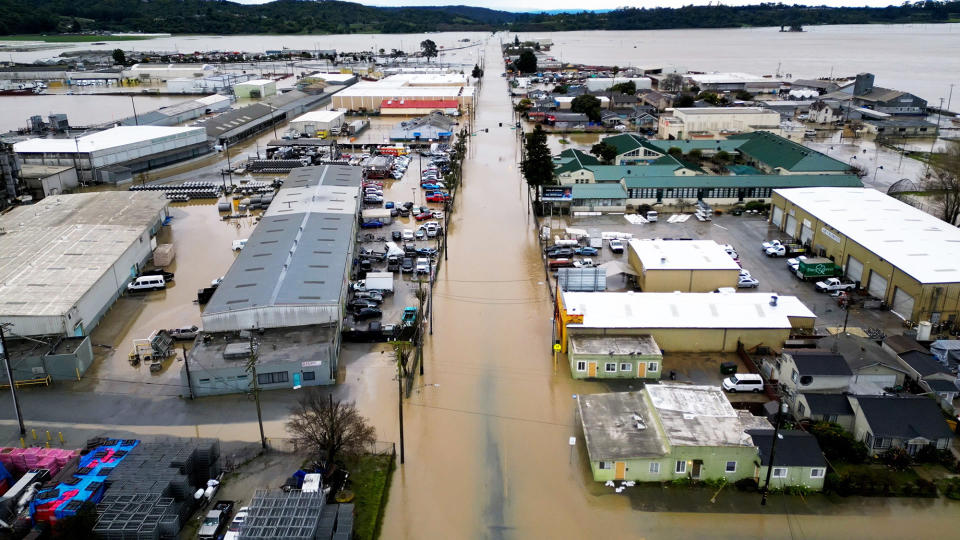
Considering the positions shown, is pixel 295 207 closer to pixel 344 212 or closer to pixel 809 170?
pixel 344 212

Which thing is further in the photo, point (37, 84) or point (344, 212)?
point (37, 84)

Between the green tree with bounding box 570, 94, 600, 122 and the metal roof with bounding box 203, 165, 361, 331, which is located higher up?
the green tree with bounding box 570, 94, 600, 122

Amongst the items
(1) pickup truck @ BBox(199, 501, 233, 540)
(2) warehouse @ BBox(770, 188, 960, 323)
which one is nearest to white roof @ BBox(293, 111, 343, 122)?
(2) warehouse @ BBox(770, 188, 960, 323)

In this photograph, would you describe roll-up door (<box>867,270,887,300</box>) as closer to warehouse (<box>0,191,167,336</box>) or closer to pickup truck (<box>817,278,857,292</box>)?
pickup truck (<box>817,278,857,292</box>)

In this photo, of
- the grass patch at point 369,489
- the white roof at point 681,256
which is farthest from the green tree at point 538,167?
the grass patch at point 369,489

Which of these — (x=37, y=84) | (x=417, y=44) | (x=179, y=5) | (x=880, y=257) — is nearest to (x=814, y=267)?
(x=880, y=257)
